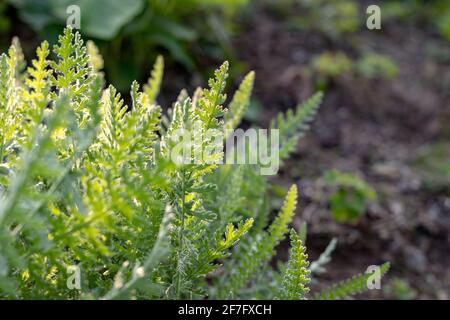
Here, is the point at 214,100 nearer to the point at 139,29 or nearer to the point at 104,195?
the point at 104,195

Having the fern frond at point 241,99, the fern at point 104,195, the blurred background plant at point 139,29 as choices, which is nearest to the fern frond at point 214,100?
the fern at point 104,195

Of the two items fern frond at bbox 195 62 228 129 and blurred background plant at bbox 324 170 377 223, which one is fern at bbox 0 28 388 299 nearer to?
fern frond at bbox 195 62 228 129

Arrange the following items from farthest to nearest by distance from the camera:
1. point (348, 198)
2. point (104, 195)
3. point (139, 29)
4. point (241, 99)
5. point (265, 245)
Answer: point (139, 29) < point (348, 198) < point (241, 99) < point (265, 245) < point (104, 195)

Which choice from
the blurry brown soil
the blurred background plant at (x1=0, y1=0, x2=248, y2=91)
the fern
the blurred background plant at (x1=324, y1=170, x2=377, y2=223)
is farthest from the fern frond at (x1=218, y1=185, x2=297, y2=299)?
the blurred background plant at (x1=0, y1=0, x2=248, y2=91)

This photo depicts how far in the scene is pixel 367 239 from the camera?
237 cm

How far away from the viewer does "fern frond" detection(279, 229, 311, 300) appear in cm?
90

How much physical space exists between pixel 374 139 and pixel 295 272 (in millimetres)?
2493

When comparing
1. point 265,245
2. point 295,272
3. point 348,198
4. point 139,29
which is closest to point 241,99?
point 265,245

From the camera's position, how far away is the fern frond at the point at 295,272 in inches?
35.2

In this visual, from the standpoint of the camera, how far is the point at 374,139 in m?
3.29
